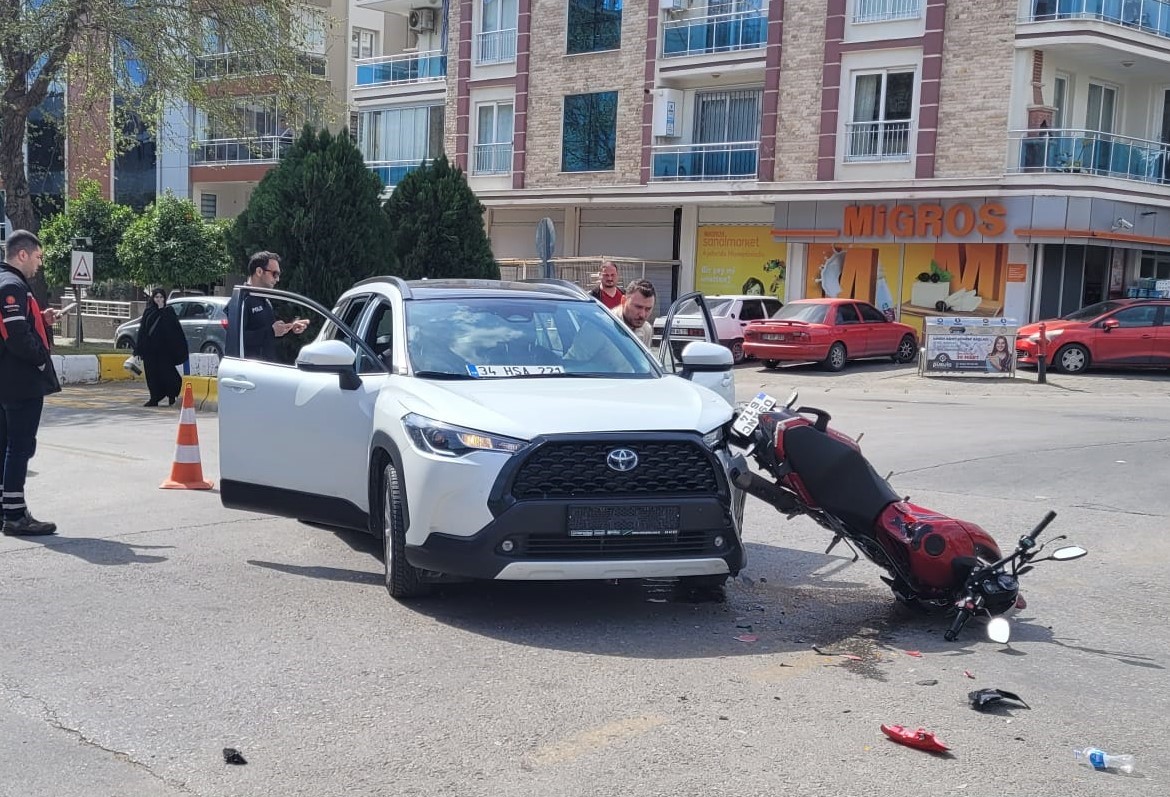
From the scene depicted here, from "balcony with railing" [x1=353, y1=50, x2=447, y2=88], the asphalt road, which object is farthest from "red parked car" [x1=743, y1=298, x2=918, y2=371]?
the asphalt road

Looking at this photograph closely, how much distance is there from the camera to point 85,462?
11984 millimetres

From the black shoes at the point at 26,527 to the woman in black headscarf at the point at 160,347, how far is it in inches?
385

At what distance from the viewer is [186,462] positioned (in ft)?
34.6

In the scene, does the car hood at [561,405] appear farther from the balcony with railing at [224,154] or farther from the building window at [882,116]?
the balcony with railing at [224,154]

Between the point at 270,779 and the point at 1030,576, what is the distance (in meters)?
5.10

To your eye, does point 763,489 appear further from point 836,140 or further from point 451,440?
point 836,140

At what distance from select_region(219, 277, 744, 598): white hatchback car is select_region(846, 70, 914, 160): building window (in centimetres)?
2460

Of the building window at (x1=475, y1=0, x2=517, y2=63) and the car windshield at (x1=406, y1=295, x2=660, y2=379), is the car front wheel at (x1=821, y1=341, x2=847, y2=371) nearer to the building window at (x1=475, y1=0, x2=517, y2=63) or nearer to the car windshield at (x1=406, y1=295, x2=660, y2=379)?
the building window at (x1=475, y1=0, x2=517, y2=63)

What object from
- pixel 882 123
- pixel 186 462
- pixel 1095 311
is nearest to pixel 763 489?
pixel 186 462

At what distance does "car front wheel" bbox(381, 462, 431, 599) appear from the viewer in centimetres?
658

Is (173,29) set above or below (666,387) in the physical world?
above

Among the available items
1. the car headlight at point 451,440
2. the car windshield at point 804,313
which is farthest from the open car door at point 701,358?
the car windshield at point 804,313

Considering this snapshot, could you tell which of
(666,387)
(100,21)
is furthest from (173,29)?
(666,387)

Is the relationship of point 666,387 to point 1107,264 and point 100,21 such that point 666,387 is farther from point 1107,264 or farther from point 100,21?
point 1107,264
